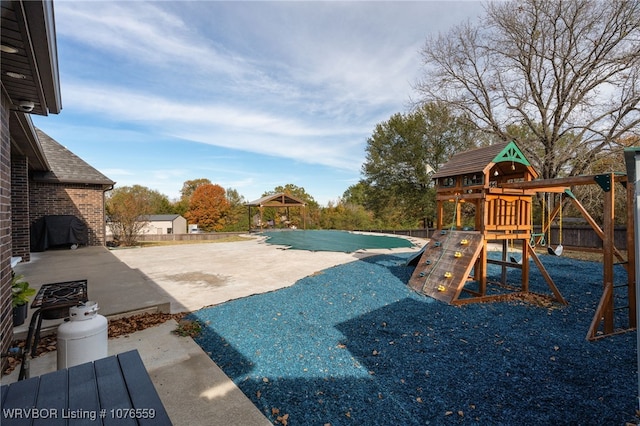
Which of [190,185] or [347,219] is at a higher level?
[190,185]

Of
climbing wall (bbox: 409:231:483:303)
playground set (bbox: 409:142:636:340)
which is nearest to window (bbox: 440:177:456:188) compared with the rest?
playground set (bbox: 409:142:636:340)

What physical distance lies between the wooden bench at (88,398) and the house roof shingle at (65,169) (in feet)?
40.0

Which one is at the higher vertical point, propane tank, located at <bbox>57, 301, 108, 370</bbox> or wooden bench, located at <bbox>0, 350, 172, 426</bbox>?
wooden bench, located at <bbox>0, 350, 172, 426</bbox>

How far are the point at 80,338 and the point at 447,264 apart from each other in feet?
17.0

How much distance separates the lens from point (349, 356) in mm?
3025

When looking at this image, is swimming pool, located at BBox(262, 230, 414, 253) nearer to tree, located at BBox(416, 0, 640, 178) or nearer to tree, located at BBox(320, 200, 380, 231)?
tree, located at BBox(416, 0, 640, 178)

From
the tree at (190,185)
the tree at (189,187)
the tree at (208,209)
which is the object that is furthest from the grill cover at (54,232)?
the tree at (190,185)

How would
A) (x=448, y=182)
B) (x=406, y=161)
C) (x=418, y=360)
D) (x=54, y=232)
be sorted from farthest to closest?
(x=406, y=161) → (x=54, y=232) → (x=448, y=182) → (x=418, y=360)

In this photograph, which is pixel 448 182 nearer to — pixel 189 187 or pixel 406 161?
pixel 406 161

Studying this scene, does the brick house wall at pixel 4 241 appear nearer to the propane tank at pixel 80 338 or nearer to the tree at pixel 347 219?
the propane tank at pixel 80 338

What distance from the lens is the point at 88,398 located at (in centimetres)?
118

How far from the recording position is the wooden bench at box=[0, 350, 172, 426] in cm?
105

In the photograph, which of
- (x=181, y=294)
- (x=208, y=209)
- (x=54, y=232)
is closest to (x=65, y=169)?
(x=54, y=232)

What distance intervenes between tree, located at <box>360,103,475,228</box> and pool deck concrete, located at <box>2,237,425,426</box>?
45.5 ft
